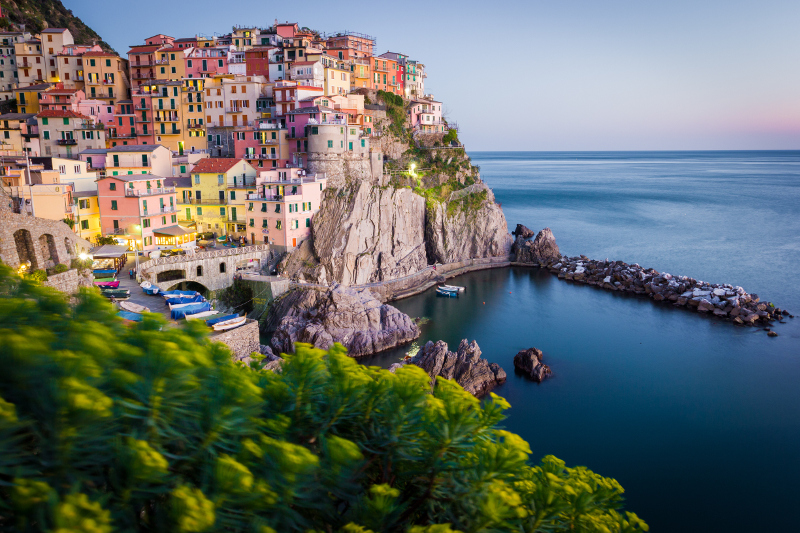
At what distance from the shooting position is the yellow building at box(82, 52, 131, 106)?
145 feet

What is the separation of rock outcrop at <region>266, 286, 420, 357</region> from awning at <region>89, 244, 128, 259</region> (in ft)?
27.8

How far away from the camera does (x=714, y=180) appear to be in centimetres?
12119

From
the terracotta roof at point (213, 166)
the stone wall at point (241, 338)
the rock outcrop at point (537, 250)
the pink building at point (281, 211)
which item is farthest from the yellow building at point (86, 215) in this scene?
the rock outcrop at point (537, 250)

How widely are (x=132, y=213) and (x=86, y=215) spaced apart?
9.46ft

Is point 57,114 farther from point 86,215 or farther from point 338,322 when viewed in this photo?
point 338,322

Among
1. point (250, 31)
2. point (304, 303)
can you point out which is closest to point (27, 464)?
point (304, 303)

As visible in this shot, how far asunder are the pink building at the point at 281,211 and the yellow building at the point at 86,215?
28.7ft

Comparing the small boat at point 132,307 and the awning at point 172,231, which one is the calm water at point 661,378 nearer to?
the small boat at point 132,307

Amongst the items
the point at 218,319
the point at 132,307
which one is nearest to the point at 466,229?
the point at 218,319

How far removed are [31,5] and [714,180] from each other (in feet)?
440

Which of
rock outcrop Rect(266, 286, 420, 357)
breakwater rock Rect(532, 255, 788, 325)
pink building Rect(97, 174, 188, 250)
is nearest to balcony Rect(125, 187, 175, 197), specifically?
pink building Rect(97, 174, 188, 250)

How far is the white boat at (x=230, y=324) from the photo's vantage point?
19547 millimetres

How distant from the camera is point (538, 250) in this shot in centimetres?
4634

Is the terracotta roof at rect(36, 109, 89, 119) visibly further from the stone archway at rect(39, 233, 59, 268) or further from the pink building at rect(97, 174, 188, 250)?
the stone archway at rect(39, 233, 59, 268)
